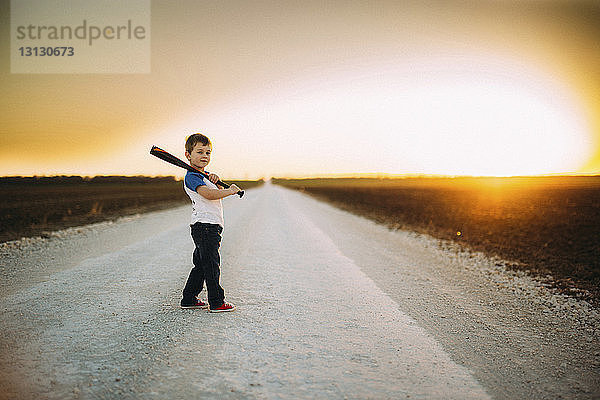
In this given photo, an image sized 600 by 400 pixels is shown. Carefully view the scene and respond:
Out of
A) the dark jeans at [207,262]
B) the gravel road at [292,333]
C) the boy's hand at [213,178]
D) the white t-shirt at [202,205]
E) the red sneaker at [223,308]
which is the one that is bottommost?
the gravel road at [292,333]

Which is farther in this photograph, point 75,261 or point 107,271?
point 75,261

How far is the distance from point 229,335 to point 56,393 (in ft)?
4.90

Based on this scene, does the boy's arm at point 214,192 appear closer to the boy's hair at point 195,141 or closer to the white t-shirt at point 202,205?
the white t-shirt at point 202,205

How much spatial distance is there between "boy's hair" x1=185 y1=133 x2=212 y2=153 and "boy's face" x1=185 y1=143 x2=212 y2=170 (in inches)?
1.4

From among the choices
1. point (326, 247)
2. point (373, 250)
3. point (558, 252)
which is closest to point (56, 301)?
point (326, 247)

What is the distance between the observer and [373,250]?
30.6 feet

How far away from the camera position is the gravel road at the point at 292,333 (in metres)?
2.80

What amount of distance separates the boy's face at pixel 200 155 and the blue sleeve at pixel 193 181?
0.14 m

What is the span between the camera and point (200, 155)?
4.07 m

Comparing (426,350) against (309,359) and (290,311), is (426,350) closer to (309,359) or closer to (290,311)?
(309,359)

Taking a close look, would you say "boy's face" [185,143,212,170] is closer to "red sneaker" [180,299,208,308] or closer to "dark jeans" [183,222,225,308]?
"dark jeans" [183,222,225,308]

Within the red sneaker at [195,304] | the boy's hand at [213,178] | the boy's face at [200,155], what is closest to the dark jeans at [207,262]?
the red sneaker at [195,304]

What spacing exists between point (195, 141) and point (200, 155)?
171 mm

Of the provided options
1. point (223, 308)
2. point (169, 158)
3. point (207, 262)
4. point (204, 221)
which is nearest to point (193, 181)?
point (169, 158)
